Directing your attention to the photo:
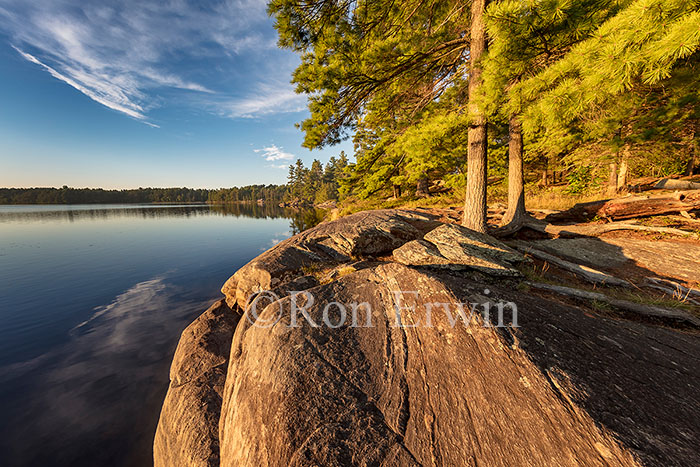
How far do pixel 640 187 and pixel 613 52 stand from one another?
51.6 ft

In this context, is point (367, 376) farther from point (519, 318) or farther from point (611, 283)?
point (611, 283)

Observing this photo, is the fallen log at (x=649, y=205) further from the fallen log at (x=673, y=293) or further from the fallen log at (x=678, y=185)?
the fallen log at (x=673, y=293)

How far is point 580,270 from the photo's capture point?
545 cm

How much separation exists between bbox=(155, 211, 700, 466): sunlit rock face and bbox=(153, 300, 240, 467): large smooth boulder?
0.03 m

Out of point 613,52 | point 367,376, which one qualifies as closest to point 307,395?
point 367,376

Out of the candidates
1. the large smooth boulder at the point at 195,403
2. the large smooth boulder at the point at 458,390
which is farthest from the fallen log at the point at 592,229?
the large smooth boulder at the point at 195,403

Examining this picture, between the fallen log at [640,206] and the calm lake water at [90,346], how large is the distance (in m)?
14.9

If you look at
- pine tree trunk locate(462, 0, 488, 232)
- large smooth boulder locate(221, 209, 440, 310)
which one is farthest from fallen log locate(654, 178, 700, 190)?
large smooth boulder locate(221, 209, 440, 310)

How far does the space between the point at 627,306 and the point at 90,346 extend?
521 inches

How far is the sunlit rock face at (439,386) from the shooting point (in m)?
1.89

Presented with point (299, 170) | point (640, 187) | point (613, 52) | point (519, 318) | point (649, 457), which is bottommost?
point (649, 457)

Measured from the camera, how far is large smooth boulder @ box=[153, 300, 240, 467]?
3.22 metres

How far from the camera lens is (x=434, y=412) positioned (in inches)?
87.7

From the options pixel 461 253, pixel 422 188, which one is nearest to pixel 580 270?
pixel 461 253
